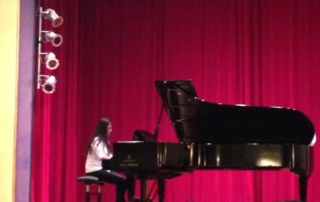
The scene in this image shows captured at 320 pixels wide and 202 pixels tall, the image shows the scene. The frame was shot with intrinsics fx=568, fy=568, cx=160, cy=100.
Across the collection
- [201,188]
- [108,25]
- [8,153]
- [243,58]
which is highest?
[108,25]

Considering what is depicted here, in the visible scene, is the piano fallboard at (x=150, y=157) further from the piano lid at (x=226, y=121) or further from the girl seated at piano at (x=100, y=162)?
the girl seated at piano at (x=100, y=162)

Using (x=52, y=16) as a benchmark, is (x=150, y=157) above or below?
below

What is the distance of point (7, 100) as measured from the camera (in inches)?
229

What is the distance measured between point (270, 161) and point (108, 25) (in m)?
4.67

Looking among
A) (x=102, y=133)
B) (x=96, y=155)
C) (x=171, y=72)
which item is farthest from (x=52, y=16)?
(x=171, y=72)

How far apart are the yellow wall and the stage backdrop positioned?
60.9 inches

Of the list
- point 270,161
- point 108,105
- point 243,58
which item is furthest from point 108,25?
point 270,161

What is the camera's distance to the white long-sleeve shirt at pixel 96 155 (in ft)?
22.5

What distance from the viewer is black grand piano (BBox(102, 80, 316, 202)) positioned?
15.6 ft

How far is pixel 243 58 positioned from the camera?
822cm

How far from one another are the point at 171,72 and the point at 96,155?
2.20 metres

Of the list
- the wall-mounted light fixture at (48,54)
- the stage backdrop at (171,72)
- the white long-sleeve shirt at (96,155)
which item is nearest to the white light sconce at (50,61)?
the wall-mounted light fixture at (48,54)

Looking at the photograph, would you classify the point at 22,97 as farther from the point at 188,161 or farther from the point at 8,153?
the point at 188,161

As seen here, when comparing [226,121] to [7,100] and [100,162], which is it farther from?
[100,162]
